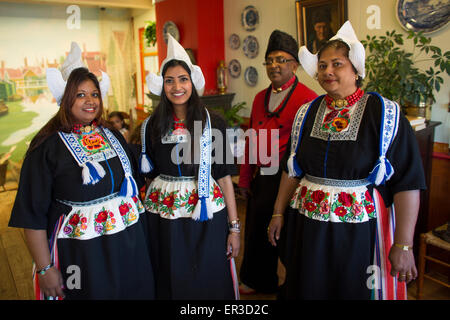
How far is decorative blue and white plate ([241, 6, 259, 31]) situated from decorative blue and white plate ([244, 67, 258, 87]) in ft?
1.56

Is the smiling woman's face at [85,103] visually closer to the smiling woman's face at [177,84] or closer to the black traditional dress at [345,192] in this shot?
the smiling woman's face at [177,84]

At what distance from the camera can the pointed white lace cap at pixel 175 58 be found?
5.67 feet

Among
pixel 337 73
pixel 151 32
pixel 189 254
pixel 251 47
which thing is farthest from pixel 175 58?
pixel 151 32

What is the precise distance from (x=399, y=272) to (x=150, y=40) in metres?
5.64

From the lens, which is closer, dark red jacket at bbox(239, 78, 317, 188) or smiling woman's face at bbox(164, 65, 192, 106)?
smiling woman's face at bbox(164, 65, 192, 106)

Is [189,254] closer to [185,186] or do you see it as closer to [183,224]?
[183,224]

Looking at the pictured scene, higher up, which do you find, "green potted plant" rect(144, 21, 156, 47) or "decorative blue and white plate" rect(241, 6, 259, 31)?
"green potted plant" rect(144, 21, 156, 47)

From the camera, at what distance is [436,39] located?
8.74 ft

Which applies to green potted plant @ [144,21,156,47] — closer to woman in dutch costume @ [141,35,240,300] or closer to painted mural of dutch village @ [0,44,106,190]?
painted mural of dutch village @ [0,44,106,190]

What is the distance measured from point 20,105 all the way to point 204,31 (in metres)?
3.50

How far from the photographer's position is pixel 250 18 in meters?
4.36

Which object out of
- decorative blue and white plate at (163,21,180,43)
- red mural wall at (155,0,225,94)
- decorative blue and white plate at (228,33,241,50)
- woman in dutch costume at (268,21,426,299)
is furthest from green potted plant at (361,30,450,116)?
decorative blue and white plate at (163,21,180,43)

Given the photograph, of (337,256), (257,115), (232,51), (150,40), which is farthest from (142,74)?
(337,256)

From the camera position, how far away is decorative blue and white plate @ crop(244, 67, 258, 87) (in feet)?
14.6
